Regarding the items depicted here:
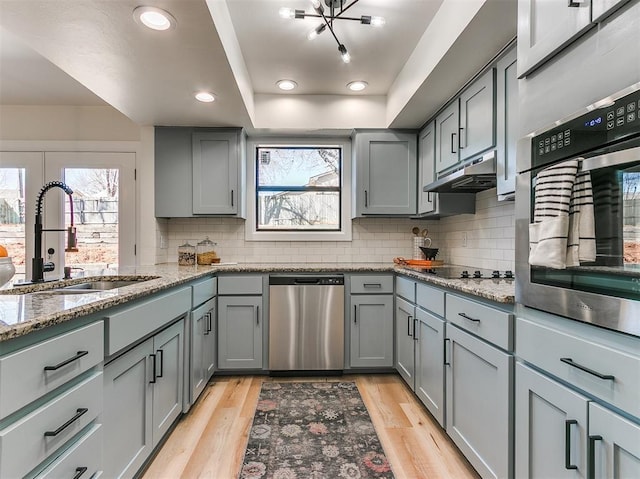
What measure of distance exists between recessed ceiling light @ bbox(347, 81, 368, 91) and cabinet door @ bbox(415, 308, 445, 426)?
77.8 inches

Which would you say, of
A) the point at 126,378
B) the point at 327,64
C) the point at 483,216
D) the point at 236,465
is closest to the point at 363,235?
the point at 483,216

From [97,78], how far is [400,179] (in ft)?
8.12

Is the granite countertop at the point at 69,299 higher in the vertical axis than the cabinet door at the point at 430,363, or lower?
higher

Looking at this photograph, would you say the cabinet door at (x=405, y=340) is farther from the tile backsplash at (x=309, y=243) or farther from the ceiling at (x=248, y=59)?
the ceiling at (x=248, y=59)

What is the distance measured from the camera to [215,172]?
3.25m

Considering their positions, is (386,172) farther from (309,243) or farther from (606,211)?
(606,211)

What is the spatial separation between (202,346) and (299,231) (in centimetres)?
153

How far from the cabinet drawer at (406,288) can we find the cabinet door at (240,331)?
116 centimetres

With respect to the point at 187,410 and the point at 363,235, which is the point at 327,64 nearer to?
the point at 363,235

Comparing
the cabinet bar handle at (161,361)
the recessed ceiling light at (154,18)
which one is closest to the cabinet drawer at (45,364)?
the cabinet bar handle at (161,361)

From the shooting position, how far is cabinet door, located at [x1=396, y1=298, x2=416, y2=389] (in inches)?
97.3

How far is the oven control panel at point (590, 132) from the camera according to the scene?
83cm

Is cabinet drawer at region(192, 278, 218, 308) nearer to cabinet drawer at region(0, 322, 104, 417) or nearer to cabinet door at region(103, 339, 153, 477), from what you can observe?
cabinet door at region(103, 339, 153, 477)

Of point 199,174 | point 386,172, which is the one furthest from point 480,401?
point 199,174
